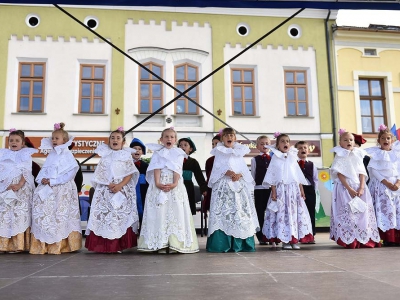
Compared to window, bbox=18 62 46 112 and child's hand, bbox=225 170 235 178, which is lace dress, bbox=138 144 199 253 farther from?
window, bbox=18 62 46 112

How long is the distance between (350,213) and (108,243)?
2.93 m

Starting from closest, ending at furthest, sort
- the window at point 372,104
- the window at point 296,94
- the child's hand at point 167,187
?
the child's hand at point 167,187, the window at point 296,94, the window at point 372,104

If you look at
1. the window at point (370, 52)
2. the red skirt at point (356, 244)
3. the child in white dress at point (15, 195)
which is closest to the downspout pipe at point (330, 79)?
the window at point (370, 52)

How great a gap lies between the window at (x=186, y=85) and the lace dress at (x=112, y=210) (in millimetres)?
7999

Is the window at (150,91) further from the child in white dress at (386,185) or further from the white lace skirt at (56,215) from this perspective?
the child in white dress at (386,185)

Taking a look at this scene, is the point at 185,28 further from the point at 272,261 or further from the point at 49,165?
the point at 272,261

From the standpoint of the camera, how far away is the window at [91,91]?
41.4 ft

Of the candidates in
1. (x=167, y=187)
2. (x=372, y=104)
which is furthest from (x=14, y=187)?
(x=372, y=104)

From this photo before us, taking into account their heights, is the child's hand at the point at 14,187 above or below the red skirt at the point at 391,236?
above

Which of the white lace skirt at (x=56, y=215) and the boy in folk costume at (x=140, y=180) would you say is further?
the boy in folk costume at (x=140, y=180)

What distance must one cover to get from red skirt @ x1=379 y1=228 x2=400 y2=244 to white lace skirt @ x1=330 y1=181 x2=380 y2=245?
0.24 meters

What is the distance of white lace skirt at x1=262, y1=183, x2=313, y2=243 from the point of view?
16.6 ft

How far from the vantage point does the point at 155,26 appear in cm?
1301

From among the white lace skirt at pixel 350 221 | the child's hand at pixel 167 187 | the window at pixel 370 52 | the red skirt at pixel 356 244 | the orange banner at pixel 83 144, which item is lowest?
the red skirt at pixel 356 244
